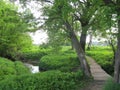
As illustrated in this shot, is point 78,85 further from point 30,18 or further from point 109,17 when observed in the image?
point 109,17

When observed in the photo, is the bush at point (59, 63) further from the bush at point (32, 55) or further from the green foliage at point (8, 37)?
the bush at point (32, 55)

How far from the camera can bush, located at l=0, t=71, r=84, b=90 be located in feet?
38.8

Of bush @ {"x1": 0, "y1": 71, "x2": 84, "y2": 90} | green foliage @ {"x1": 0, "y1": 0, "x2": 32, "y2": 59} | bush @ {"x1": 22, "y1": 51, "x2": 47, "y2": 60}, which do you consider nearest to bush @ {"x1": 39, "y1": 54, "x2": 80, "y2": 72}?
green foliage @ {"x1": 0, "y1": 0, "x2": 32, "y2": 59}

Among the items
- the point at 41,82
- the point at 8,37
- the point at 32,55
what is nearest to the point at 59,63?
the point at 8,37

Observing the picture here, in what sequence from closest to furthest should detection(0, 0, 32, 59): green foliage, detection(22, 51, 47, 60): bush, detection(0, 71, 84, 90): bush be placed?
detection(0, 71, 84, 90): bush, detection(0, 0, 32, 59): green foliage, detection(22, 51, 47, 60): bush

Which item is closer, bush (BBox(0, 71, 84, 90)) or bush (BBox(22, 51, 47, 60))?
bush (BBox(0, 71, 84, 90))

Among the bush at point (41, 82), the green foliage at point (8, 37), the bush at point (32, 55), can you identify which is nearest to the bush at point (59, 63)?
the green foliage at point (8, 37)

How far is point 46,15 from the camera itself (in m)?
14.7

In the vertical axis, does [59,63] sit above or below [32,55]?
below

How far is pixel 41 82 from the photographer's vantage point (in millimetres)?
12180

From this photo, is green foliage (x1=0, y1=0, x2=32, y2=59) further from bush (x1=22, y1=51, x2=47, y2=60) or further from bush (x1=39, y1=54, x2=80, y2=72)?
bush (x1=22, y1=51, x2=47, y2=60)

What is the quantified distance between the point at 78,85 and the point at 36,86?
2.24 meters

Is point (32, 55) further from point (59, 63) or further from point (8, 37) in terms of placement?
point (59, 63)

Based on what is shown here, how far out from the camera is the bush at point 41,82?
11828mm
